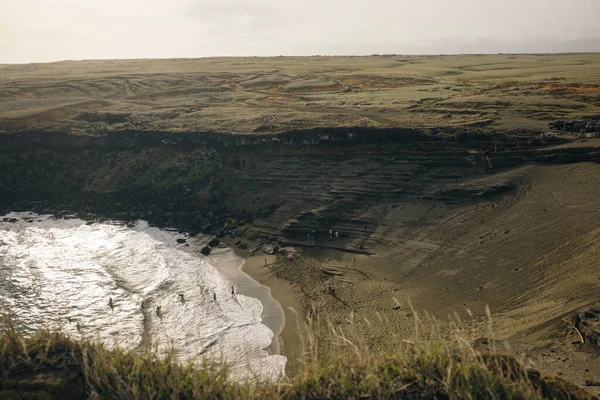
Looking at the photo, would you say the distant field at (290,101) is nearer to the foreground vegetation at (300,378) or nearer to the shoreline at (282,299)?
the shoreline at (282,299)

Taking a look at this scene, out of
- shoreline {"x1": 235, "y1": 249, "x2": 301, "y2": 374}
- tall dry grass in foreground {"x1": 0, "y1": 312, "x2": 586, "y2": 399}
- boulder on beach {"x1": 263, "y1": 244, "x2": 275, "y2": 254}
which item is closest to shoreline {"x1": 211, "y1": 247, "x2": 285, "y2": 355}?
shoreline {"x1": 235, "y1": 249, "x2": 301, "y2": 374}

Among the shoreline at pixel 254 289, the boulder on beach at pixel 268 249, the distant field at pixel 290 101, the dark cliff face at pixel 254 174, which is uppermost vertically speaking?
the distant field at pixel 290 101

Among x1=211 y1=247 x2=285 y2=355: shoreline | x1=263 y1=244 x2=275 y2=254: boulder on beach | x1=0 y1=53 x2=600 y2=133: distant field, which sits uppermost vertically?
x1=0 y1=53 x2=600 y2=133: distant field

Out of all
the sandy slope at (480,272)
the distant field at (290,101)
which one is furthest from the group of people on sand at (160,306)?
the distant field at (290,101)

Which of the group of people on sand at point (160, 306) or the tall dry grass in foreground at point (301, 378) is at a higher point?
the tall dry grass in foreground at point (301, 378)

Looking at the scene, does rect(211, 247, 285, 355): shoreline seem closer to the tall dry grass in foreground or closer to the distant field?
the tall dry grass in foreground

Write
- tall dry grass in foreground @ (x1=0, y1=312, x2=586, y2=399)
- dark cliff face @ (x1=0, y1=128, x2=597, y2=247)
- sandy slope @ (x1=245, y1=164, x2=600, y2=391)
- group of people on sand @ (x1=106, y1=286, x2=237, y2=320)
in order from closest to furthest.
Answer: tall dry grass in foreground @ (x1=0, y1=312, x2=586, y2=399), sandy slope @ (x1=245, y1=164, x2=600, y2=391), group of people on sand @ (x1=106, y1=286, x2=237, y2=320), dark cliff face @ (x1=0, y1=128, x2=597, y2=247)
